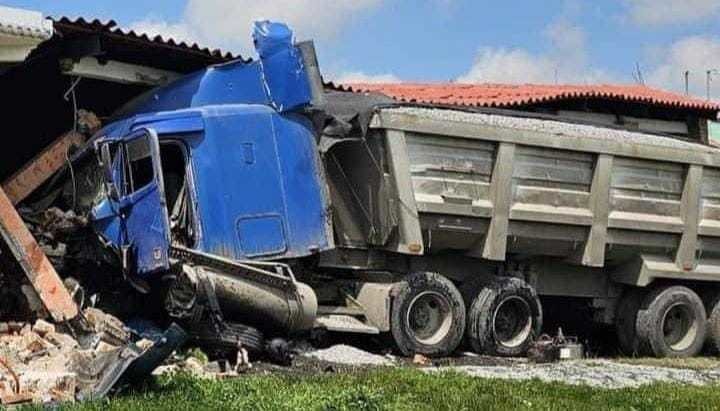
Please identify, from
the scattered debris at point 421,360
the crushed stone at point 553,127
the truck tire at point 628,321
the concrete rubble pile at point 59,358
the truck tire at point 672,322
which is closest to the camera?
the concrete rubble pile at point 59,358

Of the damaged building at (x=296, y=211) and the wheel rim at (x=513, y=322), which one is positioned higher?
the damaged building at (x=296, y=211)

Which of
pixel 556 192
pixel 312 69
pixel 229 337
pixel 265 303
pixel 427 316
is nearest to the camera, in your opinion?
pixel 229 337

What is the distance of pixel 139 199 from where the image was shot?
35.0 feet

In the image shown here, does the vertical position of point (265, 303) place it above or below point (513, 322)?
above

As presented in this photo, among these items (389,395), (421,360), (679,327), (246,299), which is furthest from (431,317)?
(679,327)

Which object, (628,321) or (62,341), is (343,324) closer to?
(62,341)

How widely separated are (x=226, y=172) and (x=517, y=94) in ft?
30.8

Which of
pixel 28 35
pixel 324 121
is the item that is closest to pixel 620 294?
pixel 324 121

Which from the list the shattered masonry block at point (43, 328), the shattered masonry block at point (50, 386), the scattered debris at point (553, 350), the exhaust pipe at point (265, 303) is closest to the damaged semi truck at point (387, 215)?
the exhaust pipe at point (265, 303)

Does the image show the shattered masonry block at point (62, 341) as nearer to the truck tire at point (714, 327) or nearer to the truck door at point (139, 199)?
the truck door at point (139, 199)

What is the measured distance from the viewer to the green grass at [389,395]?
7566 millimetres

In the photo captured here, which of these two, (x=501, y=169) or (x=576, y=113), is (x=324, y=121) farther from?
(x=576, y=113)

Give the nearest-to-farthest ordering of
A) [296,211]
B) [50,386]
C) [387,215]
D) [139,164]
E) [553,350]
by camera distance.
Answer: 1. [50,386]
2. [139,164]
3. [296,211]
4. [387,215]
5. [553,350]

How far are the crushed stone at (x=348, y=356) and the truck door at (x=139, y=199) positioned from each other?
1777mm
